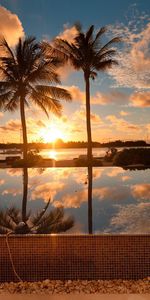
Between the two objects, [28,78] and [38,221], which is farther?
[28,78]

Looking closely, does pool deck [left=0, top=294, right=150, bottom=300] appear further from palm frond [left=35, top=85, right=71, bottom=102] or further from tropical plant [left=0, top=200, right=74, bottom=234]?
palm frond [left=35, top=85, right=71, bottom=102]

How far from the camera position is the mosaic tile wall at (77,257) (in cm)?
472

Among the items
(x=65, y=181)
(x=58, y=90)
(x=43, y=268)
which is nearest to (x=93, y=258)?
(x=43, y=268)

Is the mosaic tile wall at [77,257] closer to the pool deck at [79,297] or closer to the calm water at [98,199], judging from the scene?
the pool deck at [79,297]

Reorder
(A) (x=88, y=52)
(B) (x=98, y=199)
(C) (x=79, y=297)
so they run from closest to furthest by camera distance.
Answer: (C) (x=79, y=297)
(B) (x=98, y=199)
(A) (x=88, y=52)

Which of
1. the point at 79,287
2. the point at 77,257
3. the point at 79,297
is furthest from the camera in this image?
the point at 77,257

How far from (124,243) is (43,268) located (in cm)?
104

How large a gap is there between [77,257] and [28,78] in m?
18.5

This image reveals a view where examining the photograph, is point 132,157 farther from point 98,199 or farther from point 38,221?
point 38,221

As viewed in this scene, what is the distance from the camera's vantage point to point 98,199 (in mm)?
10391

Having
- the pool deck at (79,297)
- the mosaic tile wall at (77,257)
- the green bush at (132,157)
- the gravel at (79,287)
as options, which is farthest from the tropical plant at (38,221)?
the green bush at (132,157)

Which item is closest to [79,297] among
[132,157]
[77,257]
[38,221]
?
[77,257]

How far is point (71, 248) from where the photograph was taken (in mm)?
4836

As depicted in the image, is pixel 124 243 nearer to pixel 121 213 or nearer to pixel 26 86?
pixel 121 213
